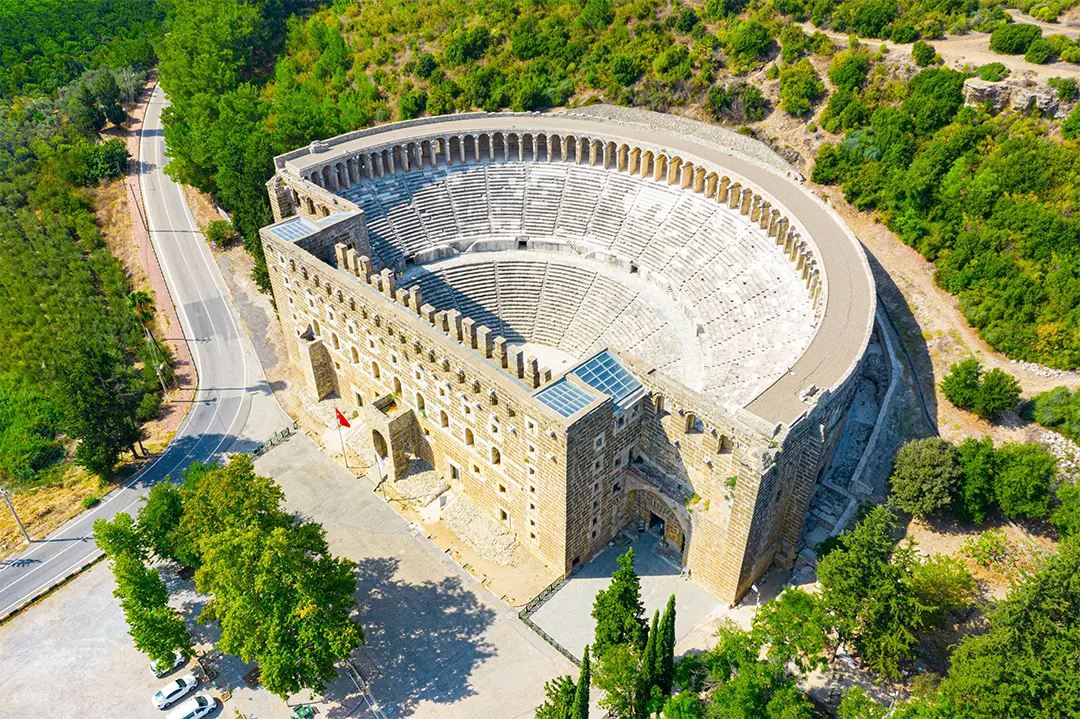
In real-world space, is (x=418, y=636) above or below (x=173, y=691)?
below

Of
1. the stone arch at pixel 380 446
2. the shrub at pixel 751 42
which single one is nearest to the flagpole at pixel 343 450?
the stone arch at pixel 380 446

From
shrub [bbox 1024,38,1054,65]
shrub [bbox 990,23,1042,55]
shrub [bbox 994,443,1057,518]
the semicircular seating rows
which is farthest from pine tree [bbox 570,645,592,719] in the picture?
shrub [bbox 990,23,1042,55]

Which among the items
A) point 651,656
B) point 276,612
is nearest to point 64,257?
point 276,612

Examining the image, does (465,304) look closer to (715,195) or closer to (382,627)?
(715,195)

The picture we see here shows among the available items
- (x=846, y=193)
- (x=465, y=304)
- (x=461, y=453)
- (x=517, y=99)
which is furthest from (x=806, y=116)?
(x=461, y=453)

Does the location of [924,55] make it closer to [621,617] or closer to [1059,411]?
[1059,411]

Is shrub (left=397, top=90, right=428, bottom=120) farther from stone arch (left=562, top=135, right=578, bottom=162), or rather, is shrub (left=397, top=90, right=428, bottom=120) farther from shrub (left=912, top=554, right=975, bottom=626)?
shrub (left=912, top=554, right=975, bottom=626)
